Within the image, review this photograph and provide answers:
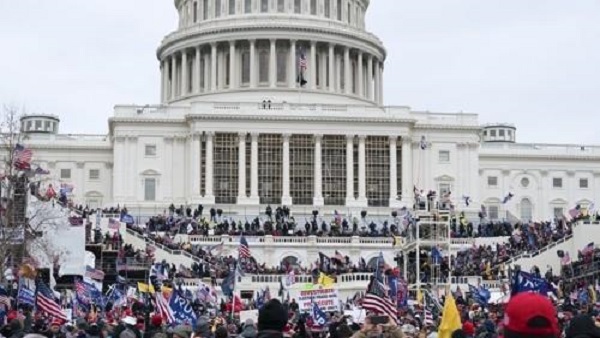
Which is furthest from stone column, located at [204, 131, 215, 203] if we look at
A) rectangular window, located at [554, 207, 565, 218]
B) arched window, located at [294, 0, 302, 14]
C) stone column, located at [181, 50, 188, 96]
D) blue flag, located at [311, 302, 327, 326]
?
blue flag, located at [311, 302, 327, 326]

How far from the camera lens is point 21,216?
234 feet

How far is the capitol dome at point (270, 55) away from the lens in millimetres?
120312

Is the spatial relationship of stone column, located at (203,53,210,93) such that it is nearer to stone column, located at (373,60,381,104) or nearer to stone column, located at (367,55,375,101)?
stone column, located at (367,55,375,101)

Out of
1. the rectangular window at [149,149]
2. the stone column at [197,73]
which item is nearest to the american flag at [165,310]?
the rectangular window at [149,149]

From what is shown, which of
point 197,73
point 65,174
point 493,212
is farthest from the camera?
point 197,73

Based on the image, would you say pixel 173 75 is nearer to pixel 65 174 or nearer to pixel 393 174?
pixel 65 174

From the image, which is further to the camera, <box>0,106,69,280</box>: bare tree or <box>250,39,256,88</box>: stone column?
<box>250,39,256,88</box>: stone column

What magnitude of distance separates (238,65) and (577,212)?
4614cm

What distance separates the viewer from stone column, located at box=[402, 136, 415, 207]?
349 ft

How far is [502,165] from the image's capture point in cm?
12175

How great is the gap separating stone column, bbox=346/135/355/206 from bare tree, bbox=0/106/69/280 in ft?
111

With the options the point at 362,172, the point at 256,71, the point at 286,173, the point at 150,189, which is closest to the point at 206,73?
the point at 256,71

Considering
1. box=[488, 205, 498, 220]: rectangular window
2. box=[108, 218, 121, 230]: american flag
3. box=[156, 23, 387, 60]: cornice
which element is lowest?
box=[108, 218, 121, 230]: american flag

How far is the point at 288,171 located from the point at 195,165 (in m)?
7.43
